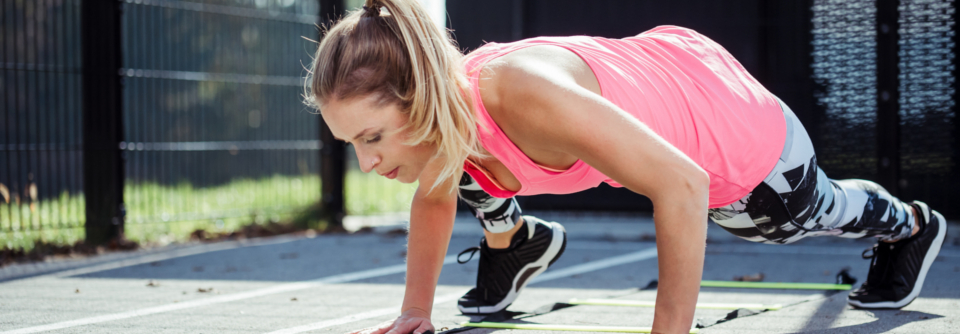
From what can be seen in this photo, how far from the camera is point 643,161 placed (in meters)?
1.61

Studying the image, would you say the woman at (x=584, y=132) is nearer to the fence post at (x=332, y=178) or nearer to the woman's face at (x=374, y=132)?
the woman's face at (x=374, y=132)

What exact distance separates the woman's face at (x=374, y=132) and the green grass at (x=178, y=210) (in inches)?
149

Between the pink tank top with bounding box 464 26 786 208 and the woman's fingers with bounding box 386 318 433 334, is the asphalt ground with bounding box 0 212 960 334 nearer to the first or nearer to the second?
the woman's fingers with bounding box 386 318 433 334

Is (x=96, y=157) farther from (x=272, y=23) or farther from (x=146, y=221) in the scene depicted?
(x=272, y=23)

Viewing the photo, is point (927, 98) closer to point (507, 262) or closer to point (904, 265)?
point (904, 265)

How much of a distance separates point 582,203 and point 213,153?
3.18 meters

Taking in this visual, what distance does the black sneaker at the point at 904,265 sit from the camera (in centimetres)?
280

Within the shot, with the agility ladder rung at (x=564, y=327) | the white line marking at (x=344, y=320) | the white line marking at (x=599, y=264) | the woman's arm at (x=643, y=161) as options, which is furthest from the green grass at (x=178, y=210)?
the woman's arm at (x=643, y=161)

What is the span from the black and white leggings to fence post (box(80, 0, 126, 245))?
4036 millimetres

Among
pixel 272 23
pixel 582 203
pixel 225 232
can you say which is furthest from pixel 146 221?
pixel 582 203

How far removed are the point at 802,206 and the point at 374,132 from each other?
51.0 inches

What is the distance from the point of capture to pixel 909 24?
A: 218 inches

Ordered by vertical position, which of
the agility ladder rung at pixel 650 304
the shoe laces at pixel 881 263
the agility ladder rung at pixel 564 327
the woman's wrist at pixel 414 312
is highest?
the shoe laces at pixel 881 263

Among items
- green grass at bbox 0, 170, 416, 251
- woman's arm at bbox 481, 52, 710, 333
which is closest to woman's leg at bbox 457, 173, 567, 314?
woman's arm at bbox 481, 52, 710, 333
